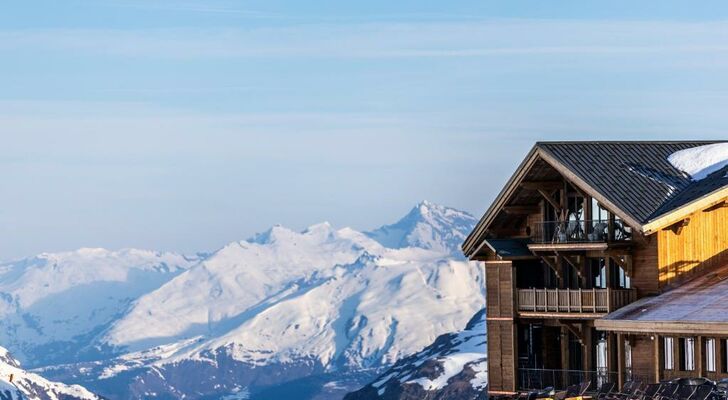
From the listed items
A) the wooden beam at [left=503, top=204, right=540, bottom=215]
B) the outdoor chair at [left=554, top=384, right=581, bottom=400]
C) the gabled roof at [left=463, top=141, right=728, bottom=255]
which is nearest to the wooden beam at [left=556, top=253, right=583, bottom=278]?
the gabled roof at [left=463, top=141, right=728, bottom=255]

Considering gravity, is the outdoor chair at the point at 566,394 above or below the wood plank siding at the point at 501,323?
below

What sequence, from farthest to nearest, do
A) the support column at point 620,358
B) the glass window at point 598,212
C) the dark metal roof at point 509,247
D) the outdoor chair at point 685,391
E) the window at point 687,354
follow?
the dark metal roof at point 509,247 < the glass window at point 598,212 < the support column at point 620,358 < the window at point 687,354 < the outdoor chair at point 685,391

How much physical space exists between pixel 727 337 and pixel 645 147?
15188mm

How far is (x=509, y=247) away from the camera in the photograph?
83875 mm

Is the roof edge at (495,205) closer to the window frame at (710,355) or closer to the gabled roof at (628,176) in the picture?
the gabled roof at (628,176)

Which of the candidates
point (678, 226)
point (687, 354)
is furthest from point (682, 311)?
point (678, 226)

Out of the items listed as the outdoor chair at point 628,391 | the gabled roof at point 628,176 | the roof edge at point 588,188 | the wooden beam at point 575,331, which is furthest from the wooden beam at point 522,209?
the outdoor chair at point 628,391

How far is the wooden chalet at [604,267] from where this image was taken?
71.9 m

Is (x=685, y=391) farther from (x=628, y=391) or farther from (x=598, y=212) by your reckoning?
(x=598, y=212)

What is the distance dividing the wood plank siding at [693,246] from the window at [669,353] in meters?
3.46

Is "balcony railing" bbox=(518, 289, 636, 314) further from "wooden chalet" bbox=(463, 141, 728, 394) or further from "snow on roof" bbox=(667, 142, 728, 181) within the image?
"snow on roof" bbox=(667, 142, 728, 181)

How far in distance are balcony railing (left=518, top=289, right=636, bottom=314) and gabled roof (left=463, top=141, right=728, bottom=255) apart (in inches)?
137

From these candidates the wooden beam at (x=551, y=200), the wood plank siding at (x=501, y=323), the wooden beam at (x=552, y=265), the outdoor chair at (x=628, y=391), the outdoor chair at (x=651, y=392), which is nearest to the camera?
the outdoor chair at (x=651, y=392)

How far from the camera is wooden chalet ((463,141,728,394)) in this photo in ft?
236
